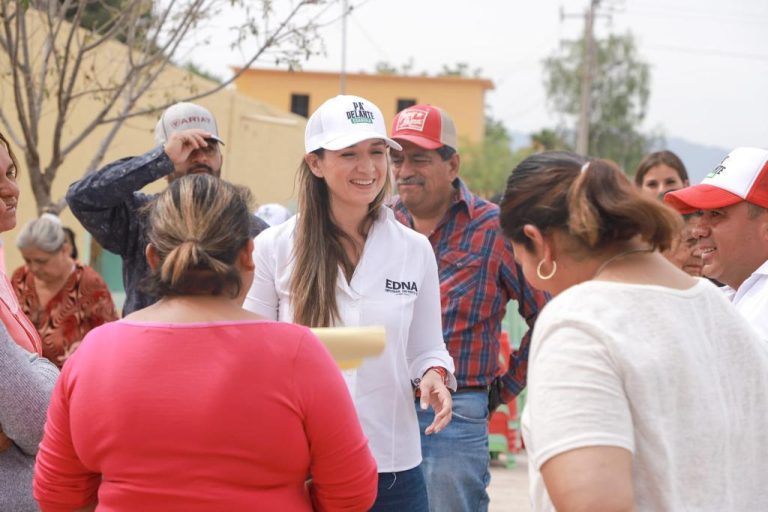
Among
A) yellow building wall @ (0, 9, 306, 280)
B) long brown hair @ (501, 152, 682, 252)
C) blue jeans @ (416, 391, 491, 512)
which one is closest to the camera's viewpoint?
long brown hair @ (501, 152, 682, 252)

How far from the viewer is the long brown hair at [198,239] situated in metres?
2.61

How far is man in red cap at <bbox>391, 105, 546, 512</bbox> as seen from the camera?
4.43 meters

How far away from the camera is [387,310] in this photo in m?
3.71

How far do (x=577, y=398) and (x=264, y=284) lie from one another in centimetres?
185

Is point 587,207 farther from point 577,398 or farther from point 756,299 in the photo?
point 756,299

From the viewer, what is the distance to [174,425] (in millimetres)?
2498

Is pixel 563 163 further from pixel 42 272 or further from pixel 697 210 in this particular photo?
pixel 42 272

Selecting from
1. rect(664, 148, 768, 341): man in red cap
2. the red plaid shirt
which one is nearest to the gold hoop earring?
rect(664, 148, 768, 341): man in red cap

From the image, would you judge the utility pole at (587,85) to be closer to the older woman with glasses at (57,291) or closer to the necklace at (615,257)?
the older woman with glasses at (57,291)

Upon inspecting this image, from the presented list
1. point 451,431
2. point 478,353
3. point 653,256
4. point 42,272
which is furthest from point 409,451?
point 42,272

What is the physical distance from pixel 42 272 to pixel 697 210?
457 cm

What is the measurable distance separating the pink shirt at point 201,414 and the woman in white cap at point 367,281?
98cm

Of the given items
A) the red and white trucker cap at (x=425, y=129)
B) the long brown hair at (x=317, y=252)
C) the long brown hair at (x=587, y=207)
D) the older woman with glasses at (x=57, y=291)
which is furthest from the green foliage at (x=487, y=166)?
the long brown hair at (x=587, y=207)

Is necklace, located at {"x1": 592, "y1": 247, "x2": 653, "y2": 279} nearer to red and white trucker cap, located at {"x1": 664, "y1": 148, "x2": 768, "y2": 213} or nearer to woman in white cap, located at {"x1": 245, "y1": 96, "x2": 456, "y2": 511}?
red and white trucker cap, located at {"x1": 664, "y1": 148, "x2": 768, "y2": 213}
